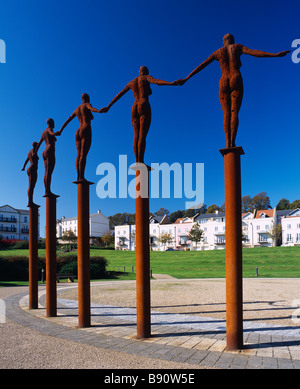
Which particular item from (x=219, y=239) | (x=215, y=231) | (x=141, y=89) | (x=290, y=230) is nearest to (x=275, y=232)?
(x=290, y=230)

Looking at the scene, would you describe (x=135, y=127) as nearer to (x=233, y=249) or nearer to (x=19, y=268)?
(x=233, y=249)

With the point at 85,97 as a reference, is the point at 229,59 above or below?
below

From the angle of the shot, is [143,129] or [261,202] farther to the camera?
[261,202]

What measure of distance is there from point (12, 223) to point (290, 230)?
60233 millimetres

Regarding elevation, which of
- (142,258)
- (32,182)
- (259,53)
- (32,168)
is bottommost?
(142,258)

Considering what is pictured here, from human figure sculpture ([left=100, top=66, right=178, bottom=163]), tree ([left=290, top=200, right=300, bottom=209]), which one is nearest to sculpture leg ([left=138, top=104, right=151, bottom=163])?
human figure sculpture ([left=100, top=66, right=178, bottom=163])

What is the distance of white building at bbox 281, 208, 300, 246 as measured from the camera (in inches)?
2589

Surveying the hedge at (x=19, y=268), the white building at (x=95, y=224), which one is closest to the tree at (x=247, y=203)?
the white building at (x=95, y=224)

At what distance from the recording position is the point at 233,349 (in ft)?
18.6

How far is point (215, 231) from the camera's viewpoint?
73.9 metres

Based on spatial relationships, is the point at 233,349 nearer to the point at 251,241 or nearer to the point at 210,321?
the point at 210,321

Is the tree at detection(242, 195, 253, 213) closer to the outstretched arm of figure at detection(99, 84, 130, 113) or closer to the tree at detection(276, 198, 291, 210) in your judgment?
the tree at detection(276, 198, 291, 210)

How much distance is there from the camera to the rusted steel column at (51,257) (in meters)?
9.29
